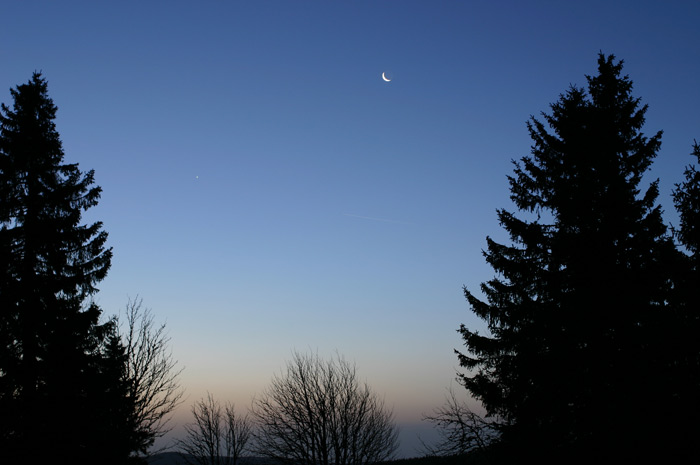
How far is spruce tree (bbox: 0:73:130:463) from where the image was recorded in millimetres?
14477

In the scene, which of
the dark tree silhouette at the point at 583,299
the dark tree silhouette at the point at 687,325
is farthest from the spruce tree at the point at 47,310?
the dark tree silhouette at the point at 687,325

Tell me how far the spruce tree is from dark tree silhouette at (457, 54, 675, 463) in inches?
520

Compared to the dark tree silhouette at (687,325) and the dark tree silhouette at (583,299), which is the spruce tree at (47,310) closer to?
the dark tree silhouette at (583,299)

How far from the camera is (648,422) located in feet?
37.3

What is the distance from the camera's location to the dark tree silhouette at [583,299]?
40.2 feet

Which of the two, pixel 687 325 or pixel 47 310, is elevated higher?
pixel 47 310

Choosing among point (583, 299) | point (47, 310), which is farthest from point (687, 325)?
point (47, 310)

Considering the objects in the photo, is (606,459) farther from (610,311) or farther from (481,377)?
(481,377)

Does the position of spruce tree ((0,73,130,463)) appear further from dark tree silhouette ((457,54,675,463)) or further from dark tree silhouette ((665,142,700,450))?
dark tree silhouette ((665,142,700,450))

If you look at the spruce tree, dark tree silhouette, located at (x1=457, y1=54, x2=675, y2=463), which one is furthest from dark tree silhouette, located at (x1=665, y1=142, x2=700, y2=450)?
the spruce tree

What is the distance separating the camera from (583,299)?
13.2 m

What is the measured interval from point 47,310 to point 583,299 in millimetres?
17347

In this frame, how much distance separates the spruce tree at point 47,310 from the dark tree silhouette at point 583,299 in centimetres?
1320

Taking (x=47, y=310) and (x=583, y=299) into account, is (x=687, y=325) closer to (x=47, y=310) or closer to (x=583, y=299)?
(x=583, y=299)
